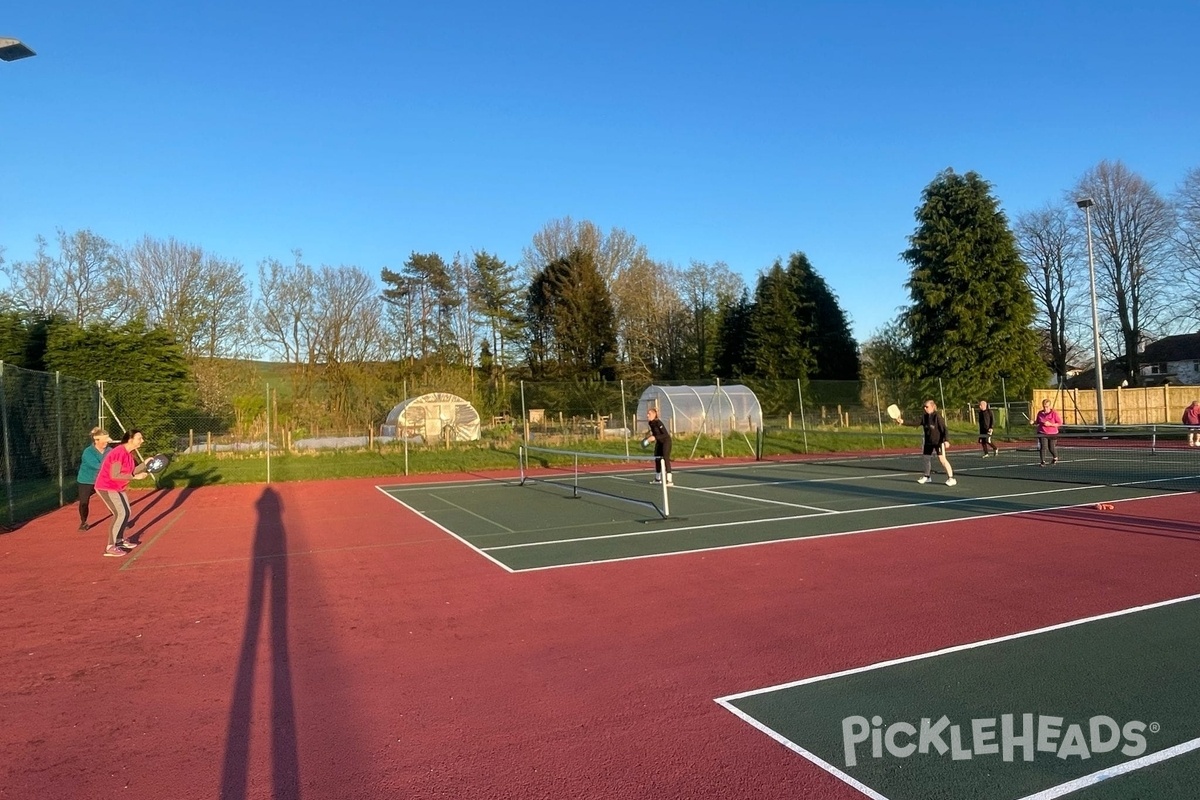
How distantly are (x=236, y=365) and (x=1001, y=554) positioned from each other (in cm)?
3392

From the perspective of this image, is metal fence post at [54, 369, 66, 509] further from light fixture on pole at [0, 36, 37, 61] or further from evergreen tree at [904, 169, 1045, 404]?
evergreen tree at [904, 169, 1045, 404]

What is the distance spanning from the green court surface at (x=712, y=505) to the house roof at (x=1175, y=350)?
181ft

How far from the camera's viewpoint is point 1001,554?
8984 mm

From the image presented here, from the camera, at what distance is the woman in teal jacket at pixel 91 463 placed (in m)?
11.4

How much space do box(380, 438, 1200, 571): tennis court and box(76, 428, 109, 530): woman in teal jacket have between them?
508 centimetres

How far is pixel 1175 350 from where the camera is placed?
64188 mm

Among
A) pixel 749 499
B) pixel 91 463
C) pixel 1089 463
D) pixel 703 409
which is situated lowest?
pixel 1089 463

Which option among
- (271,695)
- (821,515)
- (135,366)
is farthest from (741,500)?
(135,366)

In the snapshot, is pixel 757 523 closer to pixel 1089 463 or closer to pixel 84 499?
pixel 84 499

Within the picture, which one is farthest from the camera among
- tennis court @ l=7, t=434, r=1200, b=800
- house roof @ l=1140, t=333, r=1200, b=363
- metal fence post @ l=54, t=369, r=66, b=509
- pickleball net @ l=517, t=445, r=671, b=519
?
house roof @ l=1140, t=333, r=1200, b=363

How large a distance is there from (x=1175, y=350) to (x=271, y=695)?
256ft

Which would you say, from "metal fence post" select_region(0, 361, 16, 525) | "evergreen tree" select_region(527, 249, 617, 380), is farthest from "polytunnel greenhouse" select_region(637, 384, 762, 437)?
"metal fence post" select_region(0, 361, 16, 525)

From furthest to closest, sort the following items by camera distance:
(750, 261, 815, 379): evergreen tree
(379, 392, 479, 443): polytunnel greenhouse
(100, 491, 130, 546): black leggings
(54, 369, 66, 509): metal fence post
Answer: (750, 261, 815, 379): evergreen tree < (379, 392, 479, 443): polytunnel greenhouse < (54, 369, 66, 509): metal fence post < (100, 491, 130, 546): black leggings

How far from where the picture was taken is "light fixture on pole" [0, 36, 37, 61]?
8.20m
